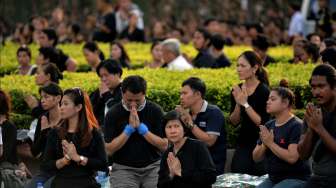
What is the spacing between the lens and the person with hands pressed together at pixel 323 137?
10.1m

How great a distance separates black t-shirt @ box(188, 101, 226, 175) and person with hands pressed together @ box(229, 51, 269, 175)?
1.16 ft

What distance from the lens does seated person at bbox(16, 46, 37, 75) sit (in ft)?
60.1

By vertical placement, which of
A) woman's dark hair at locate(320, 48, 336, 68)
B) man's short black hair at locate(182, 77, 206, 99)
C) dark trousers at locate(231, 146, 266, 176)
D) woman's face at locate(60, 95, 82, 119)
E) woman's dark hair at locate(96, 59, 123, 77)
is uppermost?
woman's dark hair at locate(320, 48, 336, 68)

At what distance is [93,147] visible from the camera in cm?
1169

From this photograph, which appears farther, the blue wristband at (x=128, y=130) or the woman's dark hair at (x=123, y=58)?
the woman's dark hair at (x=123, y=58)

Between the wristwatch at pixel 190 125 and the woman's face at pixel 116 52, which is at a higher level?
the woman's face at pixel 116 52

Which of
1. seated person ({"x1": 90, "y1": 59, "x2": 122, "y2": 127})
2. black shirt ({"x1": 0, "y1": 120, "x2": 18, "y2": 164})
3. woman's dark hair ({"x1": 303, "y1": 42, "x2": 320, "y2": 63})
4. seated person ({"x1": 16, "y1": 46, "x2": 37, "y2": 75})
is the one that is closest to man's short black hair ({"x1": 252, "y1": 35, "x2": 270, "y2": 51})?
woman's dark hair ({"x1": 303, "y1": 42, "x2": 320, "y2": 63})

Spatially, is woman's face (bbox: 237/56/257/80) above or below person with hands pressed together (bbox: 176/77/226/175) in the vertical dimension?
above

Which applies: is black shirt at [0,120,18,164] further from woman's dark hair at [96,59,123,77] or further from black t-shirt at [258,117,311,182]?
black t-shirt at [258,117,311,182]

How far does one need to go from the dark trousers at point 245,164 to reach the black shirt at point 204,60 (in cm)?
516

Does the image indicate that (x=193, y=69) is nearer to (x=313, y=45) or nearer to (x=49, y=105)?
(x=313, y=45)

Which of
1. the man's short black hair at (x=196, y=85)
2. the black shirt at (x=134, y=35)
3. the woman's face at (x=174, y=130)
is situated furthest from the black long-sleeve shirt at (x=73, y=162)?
the black shirt at (x=134, y=35)

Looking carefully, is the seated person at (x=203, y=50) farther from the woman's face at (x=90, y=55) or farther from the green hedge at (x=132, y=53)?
the woman's face at (x=90, y=55)

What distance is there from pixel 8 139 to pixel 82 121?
148 centimetres
